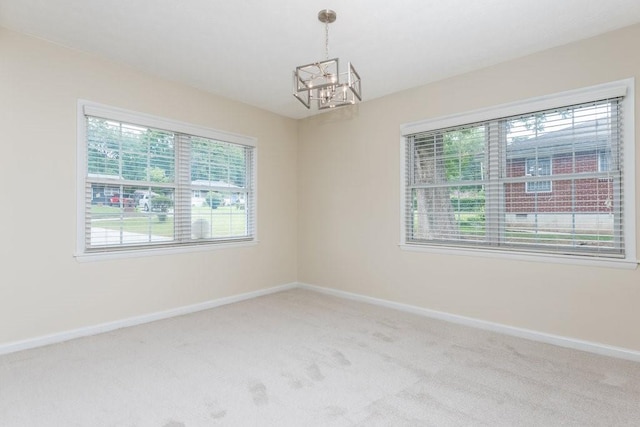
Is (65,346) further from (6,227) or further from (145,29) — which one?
(145,29)

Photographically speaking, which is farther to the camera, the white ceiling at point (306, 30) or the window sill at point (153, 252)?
the window sill at point (153, 252)

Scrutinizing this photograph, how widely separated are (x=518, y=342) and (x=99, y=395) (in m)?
3.30

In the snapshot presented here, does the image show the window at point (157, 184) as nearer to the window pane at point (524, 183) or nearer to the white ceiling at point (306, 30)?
the white ceiling at point (306, 30)

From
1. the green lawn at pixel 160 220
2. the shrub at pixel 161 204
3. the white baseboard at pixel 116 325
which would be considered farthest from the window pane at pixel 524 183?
the shrub at pixel 161 204

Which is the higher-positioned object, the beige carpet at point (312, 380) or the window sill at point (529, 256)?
the window sill at point (529, 256)

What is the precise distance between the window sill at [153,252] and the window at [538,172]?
3307mm

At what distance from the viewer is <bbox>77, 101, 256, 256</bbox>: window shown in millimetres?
3271

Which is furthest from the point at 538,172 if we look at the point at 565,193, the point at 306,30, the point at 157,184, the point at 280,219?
the point at 157,184

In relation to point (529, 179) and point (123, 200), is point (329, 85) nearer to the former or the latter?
point (529, 179)

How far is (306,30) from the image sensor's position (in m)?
2.77

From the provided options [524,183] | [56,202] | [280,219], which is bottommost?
[280,219]

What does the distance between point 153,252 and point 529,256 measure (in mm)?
3769

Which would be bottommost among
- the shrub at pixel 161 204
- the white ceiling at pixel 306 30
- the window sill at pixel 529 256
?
the window sill at pixel 529 256

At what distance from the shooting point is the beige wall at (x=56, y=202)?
9.21 feet
